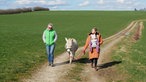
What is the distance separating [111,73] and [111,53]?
9250mm

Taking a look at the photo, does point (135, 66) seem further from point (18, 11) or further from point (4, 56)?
point (18, 11)

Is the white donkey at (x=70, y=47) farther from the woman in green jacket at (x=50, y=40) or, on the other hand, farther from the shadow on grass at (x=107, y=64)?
the shadow on grass at (x=107, y=64)

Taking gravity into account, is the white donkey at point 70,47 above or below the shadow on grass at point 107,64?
above

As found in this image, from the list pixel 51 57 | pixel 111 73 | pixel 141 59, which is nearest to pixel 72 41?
pixel 51 57

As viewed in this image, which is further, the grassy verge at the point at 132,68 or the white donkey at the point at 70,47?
the white donkey at the point at 70,47

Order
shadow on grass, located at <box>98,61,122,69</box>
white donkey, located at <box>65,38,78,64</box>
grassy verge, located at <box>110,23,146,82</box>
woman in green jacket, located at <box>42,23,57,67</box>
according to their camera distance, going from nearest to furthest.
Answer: grassy verge, located at <box>110,23,146,82</box>
woman in green jacket, located at <box>42,23,57,67</box>
white donkey, located at <box>65,38,78,64</box>
shadow on grass, located at <box>98,61,122,69</box>

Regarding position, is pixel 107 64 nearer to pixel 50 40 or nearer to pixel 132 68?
pixel 132 68

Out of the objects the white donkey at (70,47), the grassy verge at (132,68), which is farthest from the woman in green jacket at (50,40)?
the grassy verge at (132,68)

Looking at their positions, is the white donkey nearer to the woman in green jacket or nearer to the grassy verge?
the woman in green jacket

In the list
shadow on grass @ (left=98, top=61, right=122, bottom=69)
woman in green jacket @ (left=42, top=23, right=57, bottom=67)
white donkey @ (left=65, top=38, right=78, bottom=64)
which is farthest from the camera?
shadow on grass @ (left=98, top=61, right=122, bottom=69)

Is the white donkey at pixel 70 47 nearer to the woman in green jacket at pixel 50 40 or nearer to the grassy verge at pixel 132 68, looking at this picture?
the woman in green jacket at pixel 50 40

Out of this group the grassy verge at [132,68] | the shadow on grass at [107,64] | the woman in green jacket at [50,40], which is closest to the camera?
the grassy verge at [132,68]

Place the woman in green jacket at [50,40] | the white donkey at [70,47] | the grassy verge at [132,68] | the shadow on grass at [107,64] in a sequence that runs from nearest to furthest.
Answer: the grassy verge at [132,68]
the woman in green jacket at [50,40]
the white donkey at [70,47]
the shadow on grass at [107,64]

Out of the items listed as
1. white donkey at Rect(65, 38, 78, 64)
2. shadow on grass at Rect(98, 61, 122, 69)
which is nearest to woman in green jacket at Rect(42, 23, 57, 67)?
white donkey at Rect(65, 38, 78, 64)
